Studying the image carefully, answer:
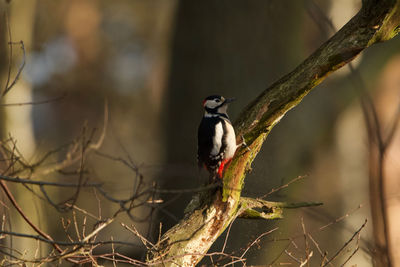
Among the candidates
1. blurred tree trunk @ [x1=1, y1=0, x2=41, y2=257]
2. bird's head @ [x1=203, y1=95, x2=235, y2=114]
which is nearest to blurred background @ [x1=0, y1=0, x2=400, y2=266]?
blurred tree trunk @ [x1=1, y1=0, x2=41, y2=257]

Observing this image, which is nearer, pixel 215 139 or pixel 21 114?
pixel 215 139

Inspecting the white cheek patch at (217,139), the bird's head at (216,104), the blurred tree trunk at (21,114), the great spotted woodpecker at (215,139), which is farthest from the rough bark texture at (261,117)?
the blurred tree trunk at (21,114)

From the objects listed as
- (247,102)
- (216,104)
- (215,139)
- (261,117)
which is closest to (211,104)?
(216,104)

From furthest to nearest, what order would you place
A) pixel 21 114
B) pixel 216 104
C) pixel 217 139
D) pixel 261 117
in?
1. pixel 21 114
2. pixel 216 104
3. pixel 217 139
4. pixel 261 117

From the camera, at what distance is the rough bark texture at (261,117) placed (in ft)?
9.64

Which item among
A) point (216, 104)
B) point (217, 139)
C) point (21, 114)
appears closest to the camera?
point (217, 139)

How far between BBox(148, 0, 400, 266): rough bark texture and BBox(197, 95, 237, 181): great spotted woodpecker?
73 mm

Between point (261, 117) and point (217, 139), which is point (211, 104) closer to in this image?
point (217, 139)

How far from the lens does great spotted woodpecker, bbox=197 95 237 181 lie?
344 centimetres

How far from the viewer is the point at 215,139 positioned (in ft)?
12.2

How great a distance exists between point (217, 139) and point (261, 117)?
0.44m

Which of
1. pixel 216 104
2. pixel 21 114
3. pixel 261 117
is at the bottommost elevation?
pixel 261 117

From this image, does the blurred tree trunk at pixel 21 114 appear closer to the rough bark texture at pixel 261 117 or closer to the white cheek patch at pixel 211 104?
the white cheek patch at pixel 211 104

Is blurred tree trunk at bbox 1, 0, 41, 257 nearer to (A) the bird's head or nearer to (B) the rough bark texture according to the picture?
(A) the bird's head
